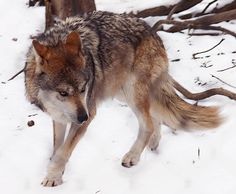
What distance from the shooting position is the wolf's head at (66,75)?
4.11 m

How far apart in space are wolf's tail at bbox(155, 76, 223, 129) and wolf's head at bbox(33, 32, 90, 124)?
1220 mm

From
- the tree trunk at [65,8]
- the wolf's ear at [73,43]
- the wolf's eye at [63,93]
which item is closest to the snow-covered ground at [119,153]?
the wolf's eye at [63,93]

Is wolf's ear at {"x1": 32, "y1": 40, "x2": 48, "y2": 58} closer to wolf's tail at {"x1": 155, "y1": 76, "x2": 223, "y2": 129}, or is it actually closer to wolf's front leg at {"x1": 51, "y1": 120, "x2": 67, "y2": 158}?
wolf's front leg at {"x1": 51, "y1": 120, "x2": 67, "y2": 158}

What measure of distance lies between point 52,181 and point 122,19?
175 cm

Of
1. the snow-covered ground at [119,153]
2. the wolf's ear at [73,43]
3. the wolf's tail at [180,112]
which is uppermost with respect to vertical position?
the wolf's ear at [73,43]

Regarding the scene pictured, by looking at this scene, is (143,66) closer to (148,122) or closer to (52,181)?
(148,122)

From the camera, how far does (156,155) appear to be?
5027 millimetres

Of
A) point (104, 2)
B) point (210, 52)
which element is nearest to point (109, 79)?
point (210, 52)

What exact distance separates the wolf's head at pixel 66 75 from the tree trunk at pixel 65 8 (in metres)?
2.88

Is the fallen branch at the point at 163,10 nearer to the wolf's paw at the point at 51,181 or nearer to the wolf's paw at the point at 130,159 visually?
the wolf's paw at the point at 130,159

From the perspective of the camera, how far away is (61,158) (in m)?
4.59

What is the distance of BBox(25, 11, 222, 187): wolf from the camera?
4160 millimetres

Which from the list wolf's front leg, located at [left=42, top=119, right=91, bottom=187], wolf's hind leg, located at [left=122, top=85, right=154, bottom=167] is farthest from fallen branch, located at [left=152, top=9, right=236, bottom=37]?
wolf's front leg, located at [left=42, top=119, right=91, bottom=187]

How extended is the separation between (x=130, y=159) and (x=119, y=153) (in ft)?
0.79
